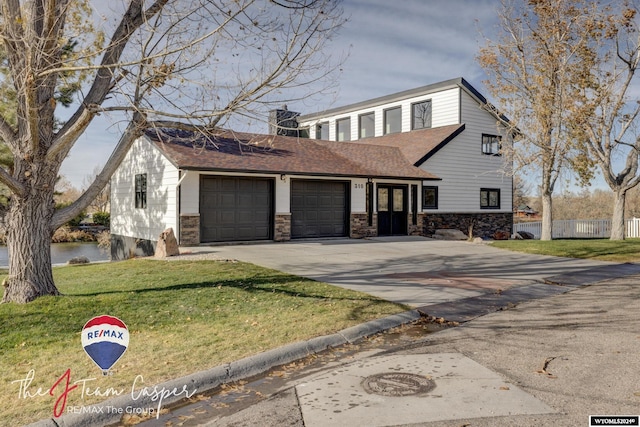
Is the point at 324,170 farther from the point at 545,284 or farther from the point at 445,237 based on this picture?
the point at 545,284

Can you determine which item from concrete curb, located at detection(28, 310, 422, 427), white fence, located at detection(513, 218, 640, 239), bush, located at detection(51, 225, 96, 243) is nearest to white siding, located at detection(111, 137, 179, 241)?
concrete curb, located at detection(28, 310, 422, 427)

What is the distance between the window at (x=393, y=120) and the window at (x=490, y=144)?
5.30 m

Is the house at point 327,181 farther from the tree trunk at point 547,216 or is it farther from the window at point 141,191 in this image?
the tree trunk at point 547,216

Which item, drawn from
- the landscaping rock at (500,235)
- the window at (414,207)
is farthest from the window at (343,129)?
the landscaping rock at (500,235)

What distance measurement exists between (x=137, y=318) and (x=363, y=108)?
26214 mm

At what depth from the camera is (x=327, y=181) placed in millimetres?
19938

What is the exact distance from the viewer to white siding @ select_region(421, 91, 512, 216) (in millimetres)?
24188

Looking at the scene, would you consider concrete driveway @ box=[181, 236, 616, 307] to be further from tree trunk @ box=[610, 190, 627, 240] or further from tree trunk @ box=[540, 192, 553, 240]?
tree trunk @ box=[610, 190, 627, 240]

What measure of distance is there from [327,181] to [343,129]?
13.5m

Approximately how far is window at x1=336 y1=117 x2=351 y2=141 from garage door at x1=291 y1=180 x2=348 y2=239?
12474mm

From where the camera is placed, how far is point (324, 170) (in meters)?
19.2

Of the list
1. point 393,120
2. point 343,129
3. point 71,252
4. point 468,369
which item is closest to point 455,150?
point 393,120

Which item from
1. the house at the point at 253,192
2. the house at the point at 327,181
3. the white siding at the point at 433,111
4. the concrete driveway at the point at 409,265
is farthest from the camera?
the white siding at the point at 433,111

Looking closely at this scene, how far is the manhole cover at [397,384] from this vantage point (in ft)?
13.9
